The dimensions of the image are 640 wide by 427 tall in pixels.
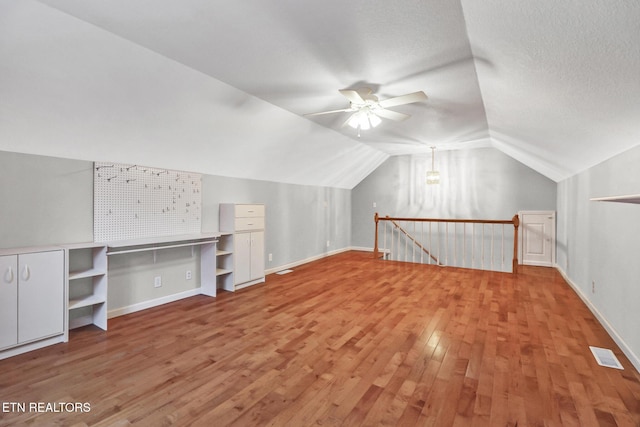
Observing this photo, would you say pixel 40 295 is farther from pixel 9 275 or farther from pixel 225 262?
pixel 225 262

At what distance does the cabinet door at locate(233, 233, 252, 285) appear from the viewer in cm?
462

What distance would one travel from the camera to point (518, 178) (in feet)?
22.0

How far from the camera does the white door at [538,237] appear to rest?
640cm

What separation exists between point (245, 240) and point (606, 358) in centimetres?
428

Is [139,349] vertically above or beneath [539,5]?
beneath

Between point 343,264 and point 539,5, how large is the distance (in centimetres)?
563

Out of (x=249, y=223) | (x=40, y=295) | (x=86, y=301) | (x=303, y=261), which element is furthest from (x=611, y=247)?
(x=40, y=295)

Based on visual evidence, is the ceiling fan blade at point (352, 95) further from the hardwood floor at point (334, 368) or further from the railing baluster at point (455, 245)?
the railing baluster at point (455, 245)

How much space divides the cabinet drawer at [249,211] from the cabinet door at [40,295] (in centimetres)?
217

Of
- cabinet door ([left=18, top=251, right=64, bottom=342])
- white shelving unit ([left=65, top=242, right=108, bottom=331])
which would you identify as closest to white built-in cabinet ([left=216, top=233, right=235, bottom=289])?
white shelving unit ([left=65, top=242, right=108, bottom=331])

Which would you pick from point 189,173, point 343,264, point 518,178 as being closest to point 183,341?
point 189,173

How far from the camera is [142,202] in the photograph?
373 cm

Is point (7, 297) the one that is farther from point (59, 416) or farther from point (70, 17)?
point (70, 17)

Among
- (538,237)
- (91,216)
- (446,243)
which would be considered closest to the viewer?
(91,216)
